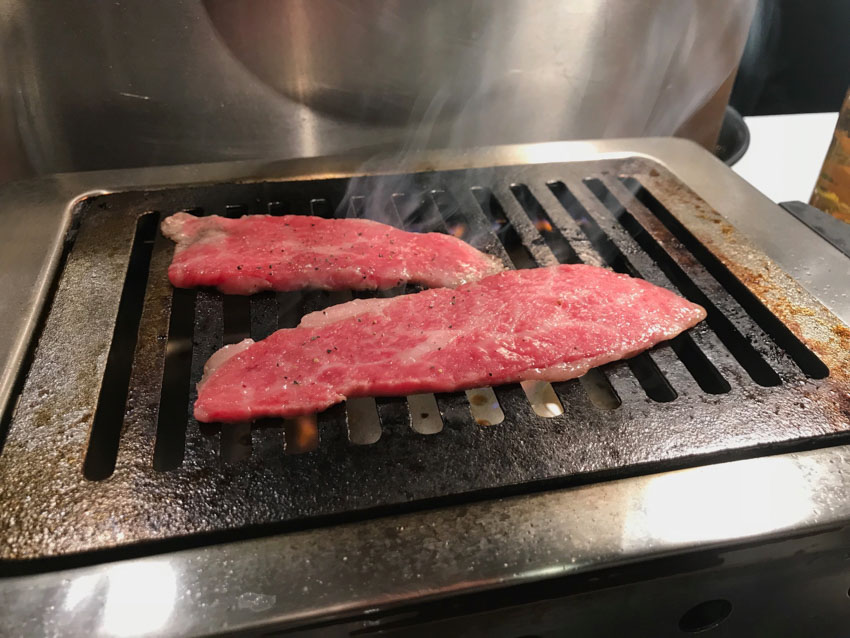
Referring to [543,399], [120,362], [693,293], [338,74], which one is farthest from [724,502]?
[338,74]

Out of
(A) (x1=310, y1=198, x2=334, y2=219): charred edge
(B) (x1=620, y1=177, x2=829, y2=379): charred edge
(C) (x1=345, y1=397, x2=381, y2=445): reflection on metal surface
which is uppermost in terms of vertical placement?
(B) (x1=620, y1=177, x2=829, y2=379): charred edge

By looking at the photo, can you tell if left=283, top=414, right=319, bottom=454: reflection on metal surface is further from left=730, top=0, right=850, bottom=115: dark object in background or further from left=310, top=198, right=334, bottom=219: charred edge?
left=730, top=0, right=850, bottom=115: dark object in background

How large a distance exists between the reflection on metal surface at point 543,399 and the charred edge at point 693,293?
38cm

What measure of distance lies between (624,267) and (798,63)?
8.40 ft

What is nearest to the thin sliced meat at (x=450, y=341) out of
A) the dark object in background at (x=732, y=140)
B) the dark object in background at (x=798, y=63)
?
the dark object in background at (x=732, y=140)

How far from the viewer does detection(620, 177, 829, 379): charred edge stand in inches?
49.9

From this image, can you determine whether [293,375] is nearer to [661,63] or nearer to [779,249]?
[779,249]

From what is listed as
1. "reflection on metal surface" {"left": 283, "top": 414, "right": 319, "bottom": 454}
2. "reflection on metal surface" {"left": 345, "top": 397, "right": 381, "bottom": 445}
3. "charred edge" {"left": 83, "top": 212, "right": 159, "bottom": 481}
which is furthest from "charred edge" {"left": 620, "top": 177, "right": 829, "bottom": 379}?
"charred edge" {"left": 83, "top": 212, "right": 159, "bottom": 481}

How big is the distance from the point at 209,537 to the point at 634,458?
685mm

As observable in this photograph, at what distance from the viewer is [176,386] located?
1.31 meters

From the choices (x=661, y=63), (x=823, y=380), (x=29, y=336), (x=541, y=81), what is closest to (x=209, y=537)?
(x=29, y=336)

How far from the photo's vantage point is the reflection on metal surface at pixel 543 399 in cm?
141

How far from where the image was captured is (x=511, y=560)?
0.92 m

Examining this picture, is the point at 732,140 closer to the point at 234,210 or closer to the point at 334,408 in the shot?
the point at 234,210
